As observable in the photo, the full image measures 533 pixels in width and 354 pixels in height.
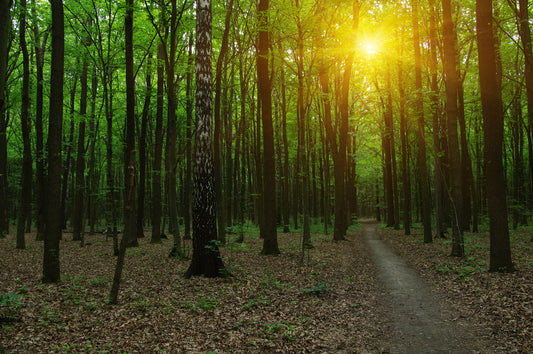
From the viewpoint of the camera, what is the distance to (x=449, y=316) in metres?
6.50

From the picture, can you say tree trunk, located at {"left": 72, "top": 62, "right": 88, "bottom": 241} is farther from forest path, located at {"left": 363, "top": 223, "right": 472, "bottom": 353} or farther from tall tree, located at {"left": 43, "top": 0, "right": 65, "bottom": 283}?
forest path, located at {"left": 363, "top": 223, "right": 472, "bottom": 353}

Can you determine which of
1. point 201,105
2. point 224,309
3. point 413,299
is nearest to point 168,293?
point 224,309

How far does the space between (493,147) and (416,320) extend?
5525 mm

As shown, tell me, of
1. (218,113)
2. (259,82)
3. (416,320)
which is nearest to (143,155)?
(218,113)

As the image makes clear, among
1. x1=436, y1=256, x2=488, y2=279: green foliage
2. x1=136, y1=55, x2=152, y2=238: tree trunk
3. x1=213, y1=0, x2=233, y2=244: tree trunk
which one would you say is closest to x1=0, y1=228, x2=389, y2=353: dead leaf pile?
x1=436, y1=256, x2=488, y2=279: green foliage

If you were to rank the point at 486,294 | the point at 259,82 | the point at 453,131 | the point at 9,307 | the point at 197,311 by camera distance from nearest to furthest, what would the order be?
the point at 9,307, the point at 197,311, the point at 486,294, the point at 453,131, the point at 259,82

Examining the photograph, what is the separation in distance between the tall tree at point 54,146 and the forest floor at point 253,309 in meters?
0.68

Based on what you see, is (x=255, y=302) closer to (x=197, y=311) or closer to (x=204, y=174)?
(x=197, y=311)

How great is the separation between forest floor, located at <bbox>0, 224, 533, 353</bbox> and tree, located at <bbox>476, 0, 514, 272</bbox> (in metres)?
0.71

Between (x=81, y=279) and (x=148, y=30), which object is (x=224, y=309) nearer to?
(x=81, y=279)

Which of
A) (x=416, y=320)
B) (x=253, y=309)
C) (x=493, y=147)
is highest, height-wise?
(x=493, y=147)

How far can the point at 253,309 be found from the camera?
691cm

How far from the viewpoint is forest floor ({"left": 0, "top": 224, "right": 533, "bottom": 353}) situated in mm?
5227

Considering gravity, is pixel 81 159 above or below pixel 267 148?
above
